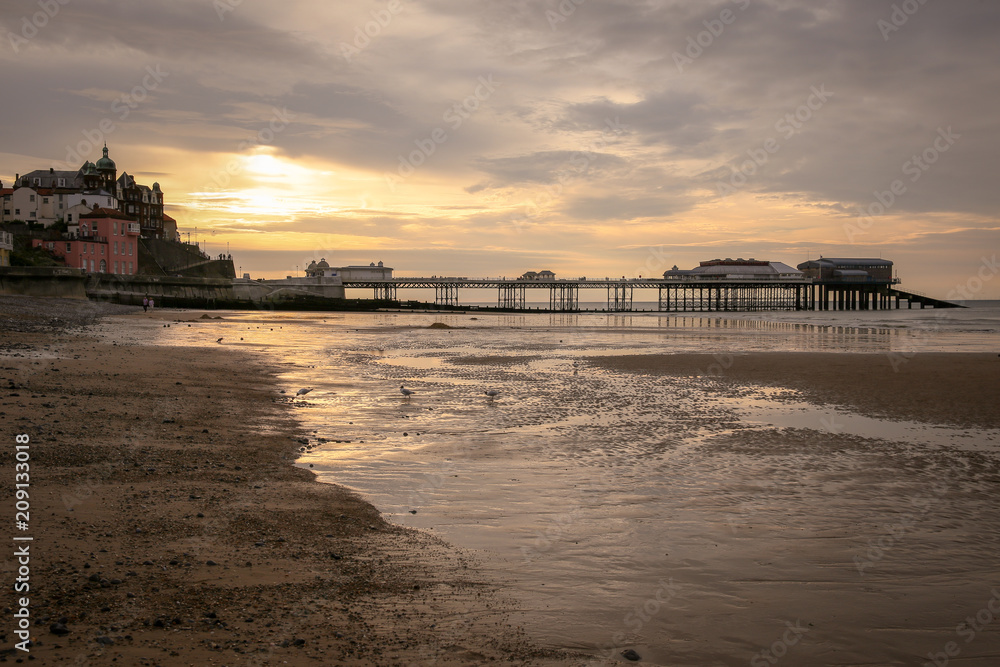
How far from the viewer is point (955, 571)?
6.26 metres

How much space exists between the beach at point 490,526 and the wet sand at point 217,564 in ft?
→ 0.09

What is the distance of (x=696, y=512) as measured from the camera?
7.86 meters

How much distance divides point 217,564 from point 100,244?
88.3 m

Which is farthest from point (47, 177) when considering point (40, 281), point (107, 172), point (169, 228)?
point (40, 281)

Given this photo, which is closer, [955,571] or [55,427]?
[955,571]

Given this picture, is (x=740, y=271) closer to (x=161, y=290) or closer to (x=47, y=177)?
(x=161, y=290)

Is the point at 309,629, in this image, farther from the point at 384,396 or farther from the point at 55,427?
the point at 384,396

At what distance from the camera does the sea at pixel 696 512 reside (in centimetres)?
513

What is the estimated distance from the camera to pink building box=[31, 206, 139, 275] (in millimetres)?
76312

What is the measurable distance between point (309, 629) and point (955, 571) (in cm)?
581

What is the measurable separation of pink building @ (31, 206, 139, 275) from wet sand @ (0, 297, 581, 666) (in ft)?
258

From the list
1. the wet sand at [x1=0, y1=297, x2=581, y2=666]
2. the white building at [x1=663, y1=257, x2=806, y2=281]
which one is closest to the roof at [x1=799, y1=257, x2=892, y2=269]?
the white building at [x1=663, y1=257, x2=806, y2=281]

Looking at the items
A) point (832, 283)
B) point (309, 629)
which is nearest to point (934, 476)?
point (309, 629)

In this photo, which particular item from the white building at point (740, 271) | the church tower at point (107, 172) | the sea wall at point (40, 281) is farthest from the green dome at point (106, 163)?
the white building at point (740, 271)
